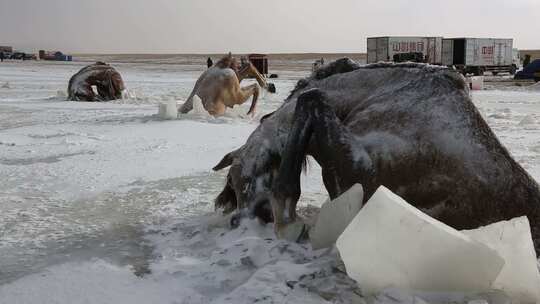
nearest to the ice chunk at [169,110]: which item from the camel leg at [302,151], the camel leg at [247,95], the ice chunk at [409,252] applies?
the camel leg at [247,95]

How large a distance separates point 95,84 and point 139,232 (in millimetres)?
11653

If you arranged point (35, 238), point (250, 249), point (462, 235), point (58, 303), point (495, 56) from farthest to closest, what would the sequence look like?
point (495, 56) < point (35, 238) < point (250, 249) < point (58, 303) < point (462, 235)

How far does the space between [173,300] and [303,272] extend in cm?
56

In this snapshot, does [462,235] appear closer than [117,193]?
Yes

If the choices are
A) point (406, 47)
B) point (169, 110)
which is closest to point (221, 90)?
point (169, 110)

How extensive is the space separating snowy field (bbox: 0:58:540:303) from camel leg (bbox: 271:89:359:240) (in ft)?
0.46

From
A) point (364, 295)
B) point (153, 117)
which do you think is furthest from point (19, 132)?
point (364, 295)

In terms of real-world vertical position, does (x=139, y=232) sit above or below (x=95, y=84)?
below

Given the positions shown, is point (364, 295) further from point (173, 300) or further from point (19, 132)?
point (19, 132)

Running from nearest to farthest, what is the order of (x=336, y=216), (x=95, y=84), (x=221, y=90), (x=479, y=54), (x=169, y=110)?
(x=336, y=216)
(x=169, y=110)
(x=221, y=90)
(x=95, y=84)
(x=479, y=54)

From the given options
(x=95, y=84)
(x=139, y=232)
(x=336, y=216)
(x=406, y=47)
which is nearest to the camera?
(x=336, y=216)

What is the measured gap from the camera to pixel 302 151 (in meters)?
3.01

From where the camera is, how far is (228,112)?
10.2 m

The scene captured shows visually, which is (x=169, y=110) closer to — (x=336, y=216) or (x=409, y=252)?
(x=336, y=216)
